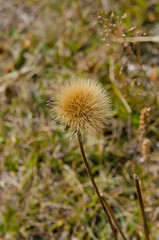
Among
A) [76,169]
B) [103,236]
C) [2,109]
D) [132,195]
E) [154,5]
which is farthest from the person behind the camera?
[154,5]

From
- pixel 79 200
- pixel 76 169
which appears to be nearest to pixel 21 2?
pixel 76 169

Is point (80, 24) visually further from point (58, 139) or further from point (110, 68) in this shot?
point (58, 139)

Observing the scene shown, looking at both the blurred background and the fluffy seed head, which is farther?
the blurred background

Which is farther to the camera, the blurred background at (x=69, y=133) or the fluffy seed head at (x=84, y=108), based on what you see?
the blurred background at (x=69, y=133)

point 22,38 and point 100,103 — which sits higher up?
point 22,38

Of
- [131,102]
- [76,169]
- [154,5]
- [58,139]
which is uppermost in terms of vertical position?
[154,5]

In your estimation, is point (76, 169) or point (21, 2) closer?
point (76, 169)

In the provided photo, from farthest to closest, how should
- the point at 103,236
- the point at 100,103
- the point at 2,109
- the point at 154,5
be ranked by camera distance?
1. the point at 154,5
2. the point at 2,109
3. the point at 103,236
4. the point at 100,103

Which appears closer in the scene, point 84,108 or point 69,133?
point 84,108
